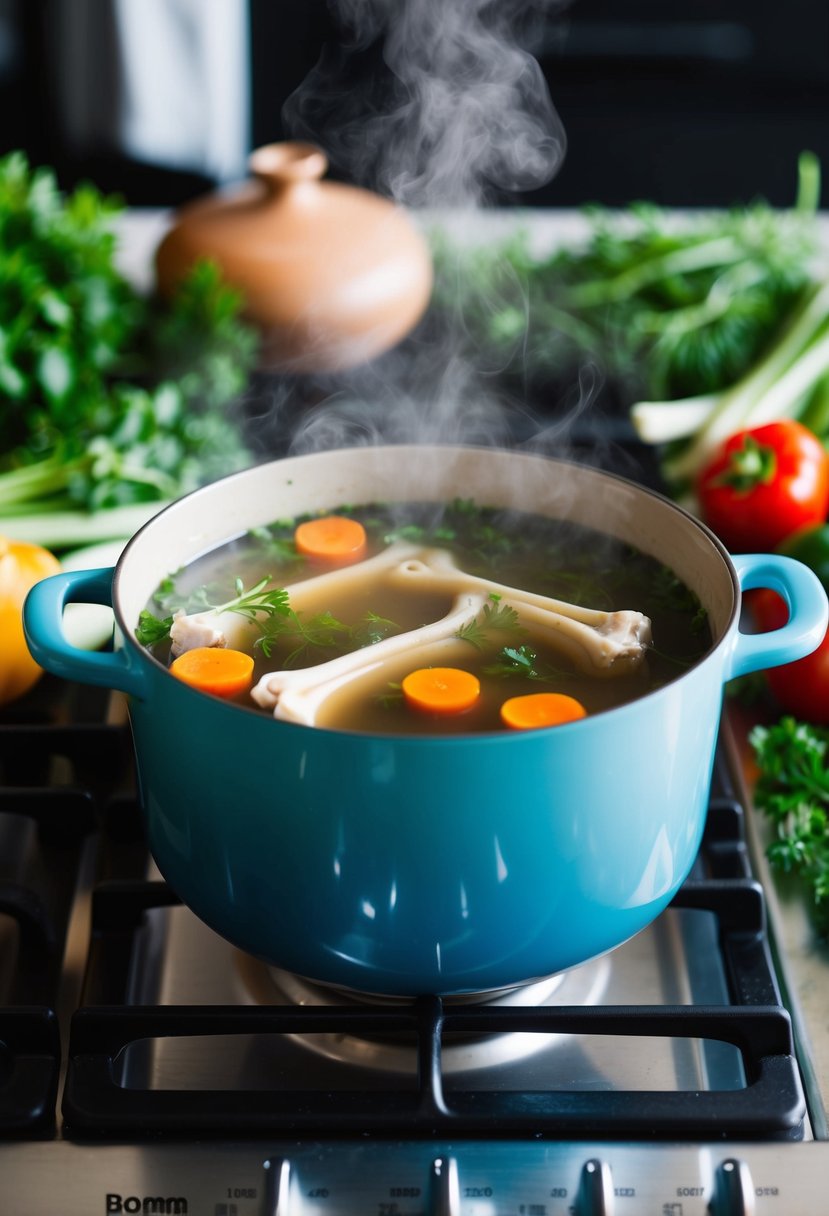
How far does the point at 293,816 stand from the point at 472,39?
4.98ft

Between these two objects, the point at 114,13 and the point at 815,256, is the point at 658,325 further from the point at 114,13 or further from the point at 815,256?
the point at 114,13

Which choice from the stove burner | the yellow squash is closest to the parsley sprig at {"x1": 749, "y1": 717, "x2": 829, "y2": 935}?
the stove burner

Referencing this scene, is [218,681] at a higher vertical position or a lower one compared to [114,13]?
lower

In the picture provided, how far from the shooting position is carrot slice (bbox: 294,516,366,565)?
105cm

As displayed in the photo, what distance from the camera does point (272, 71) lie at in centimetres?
298

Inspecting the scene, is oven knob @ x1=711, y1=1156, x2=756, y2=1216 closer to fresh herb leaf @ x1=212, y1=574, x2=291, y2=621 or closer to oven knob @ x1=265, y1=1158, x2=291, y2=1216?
oven knob @ x1=265, y1=1158, x2=291, y2=1216

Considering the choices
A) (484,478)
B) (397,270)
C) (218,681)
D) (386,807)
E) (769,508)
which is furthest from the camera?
(397,270)

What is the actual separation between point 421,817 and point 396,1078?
250 millimetres

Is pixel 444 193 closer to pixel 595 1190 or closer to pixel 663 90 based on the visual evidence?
pixel 663 90

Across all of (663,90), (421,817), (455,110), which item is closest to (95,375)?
(455,110)

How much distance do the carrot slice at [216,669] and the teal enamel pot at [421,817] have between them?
0.22 ft

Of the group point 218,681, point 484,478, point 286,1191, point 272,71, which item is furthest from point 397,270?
point 272,71

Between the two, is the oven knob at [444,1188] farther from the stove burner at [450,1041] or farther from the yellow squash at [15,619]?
the yellow squash at [15,619]

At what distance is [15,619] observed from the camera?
1166 millimetres
